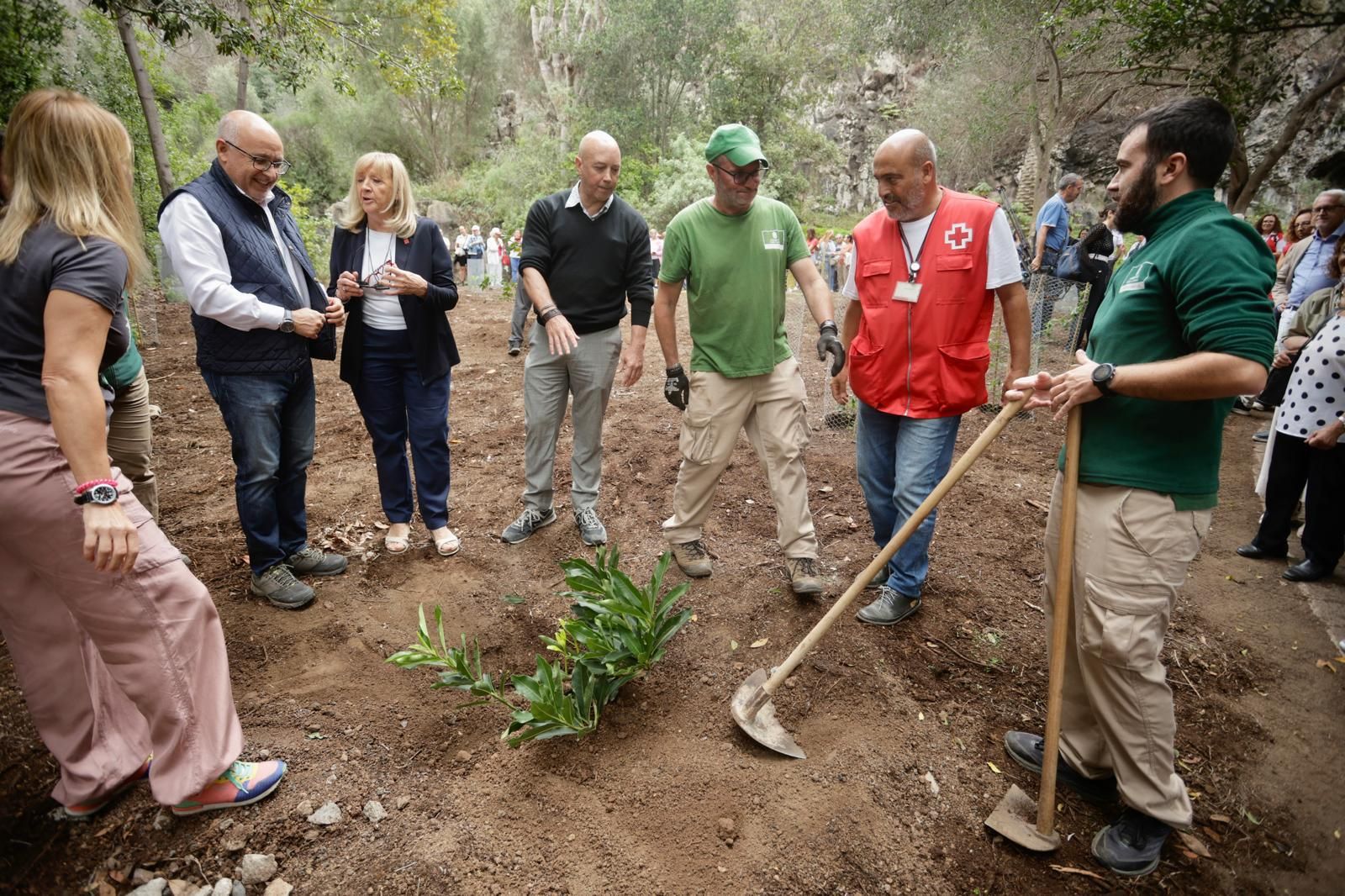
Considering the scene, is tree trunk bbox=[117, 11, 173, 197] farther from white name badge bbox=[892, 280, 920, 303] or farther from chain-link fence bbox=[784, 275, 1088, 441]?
white name badge bbox=[892, 280, 920, 303]

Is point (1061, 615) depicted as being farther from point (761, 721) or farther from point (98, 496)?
point (98, 496)

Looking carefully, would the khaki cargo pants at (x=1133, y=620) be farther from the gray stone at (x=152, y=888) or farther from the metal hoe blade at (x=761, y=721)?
the gray stone at (x=152, y=888)

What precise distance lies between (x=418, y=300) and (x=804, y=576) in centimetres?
228

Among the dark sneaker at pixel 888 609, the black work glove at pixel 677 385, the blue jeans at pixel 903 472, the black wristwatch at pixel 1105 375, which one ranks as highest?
the black wristwatch at pixel 1105 375

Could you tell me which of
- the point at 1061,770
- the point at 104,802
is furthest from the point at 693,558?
the point at 104,802

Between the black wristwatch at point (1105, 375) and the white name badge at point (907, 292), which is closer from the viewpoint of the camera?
the black wristwatch at point (1105, 375)

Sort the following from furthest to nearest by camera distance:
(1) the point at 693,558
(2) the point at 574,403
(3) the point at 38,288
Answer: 1. (2) the point at 574,403
2. (1) the point at 693,558
3. (3) the point at 38,288

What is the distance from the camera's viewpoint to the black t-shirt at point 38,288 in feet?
5.48

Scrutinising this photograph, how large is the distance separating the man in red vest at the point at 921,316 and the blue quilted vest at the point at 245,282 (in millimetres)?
2469

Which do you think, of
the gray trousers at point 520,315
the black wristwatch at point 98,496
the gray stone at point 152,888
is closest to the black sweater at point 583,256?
the black wristwatch at point 98,496

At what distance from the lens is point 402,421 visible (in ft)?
11.9

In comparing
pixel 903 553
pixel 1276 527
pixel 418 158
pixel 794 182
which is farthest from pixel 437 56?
pixel 418 158

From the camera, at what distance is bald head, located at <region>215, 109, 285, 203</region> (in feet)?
9.07

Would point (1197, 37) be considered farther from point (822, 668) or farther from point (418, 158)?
point (418, 158)
